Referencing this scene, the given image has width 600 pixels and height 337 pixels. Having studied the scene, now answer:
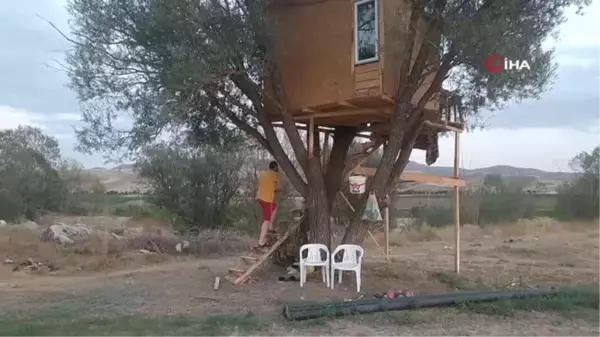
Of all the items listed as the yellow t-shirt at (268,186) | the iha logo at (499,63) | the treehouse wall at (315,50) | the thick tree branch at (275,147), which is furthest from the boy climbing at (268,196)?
the iha logo at (499,63)

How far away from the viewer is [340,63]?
35.9 ft

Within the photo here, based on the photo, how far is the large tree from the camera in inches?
367

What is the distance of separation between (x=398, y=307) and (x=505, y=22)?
4087 mm

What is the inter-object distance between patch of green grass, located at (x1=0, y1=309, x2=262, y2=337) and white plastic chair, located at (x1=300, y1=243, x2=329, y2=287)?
7.44 ft

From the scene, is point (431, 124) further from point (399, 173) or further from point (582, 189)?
point (582, 189)

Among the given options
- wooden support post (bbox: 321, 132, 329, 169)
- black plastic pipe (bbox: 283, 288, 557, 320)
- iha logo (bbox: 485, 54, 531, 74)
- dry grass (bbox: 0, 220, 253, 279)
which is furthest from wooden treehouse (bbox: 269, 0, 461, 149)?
dry grass (bbox: 0, 220, 253, 279)

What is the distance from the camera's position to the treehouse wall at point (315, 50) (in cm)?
1089

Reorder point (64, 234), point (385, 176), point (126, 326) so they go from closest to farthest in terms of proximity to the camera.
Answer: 1. point (126, 326)
2. point (385, 176)
3. point (64, 234)

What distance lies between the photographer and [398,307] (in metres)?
8.63

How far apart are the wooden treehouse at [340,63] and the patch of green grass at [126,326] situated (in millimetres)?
2692

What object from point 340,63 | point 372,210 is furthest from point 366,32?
point 372,210

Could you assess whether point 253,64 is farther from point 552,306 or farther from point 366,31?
point 552,306

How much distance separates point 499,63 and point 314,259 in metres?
4.15

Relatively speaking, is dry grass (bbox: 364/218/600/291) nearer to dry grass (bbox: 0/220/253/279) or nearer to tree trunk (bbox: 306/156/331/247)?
tree trunk (bbox: 306/156/331/247)
